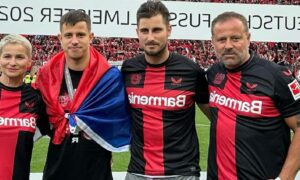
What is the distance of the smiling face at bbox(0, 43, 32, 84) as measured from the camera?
298cm

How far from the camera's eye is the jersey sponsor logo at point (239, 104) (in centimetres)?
260

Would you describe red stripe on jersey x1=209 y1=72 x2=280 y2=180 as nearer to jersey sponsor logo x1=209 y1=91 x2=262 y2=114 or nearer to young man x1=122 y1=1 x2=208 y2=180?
jersey sponsor logo x1=209 y1=91 x2=262 y2=114

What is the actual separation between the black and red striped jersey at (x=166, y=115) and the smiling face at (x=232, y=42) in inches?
17.9

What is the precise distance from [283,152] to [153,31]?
3.76ft

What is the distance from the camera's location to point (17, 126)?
2.94m

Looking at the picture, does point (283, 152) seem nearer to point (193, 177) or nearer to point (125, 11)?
point (193, 177)

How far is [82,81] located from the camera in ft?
9.95

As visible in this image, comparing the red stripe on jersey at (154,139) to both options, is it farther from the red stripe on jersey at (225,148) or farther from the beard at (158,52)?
the red stripe on jersey at (225,148)

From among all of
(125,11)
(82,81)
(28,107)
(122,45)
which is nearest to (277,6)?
(125,11)

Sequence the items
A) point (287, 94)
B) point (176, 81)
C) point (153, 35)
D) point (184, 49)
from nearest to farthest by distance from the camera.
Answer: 1. point (287, 94)
2. point (153, 35)
3. point (176, 81)
4. point (184, 49)

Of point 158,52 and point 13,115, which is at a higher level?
point 158,52

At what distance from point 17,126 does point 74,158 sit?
1.43 feet

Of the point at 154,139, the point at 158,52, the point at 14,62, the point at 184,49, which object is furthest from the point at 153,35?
the point at 184,49

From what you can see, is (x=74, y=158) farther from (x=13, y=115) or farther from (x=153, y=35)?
(x=153, y=35)
